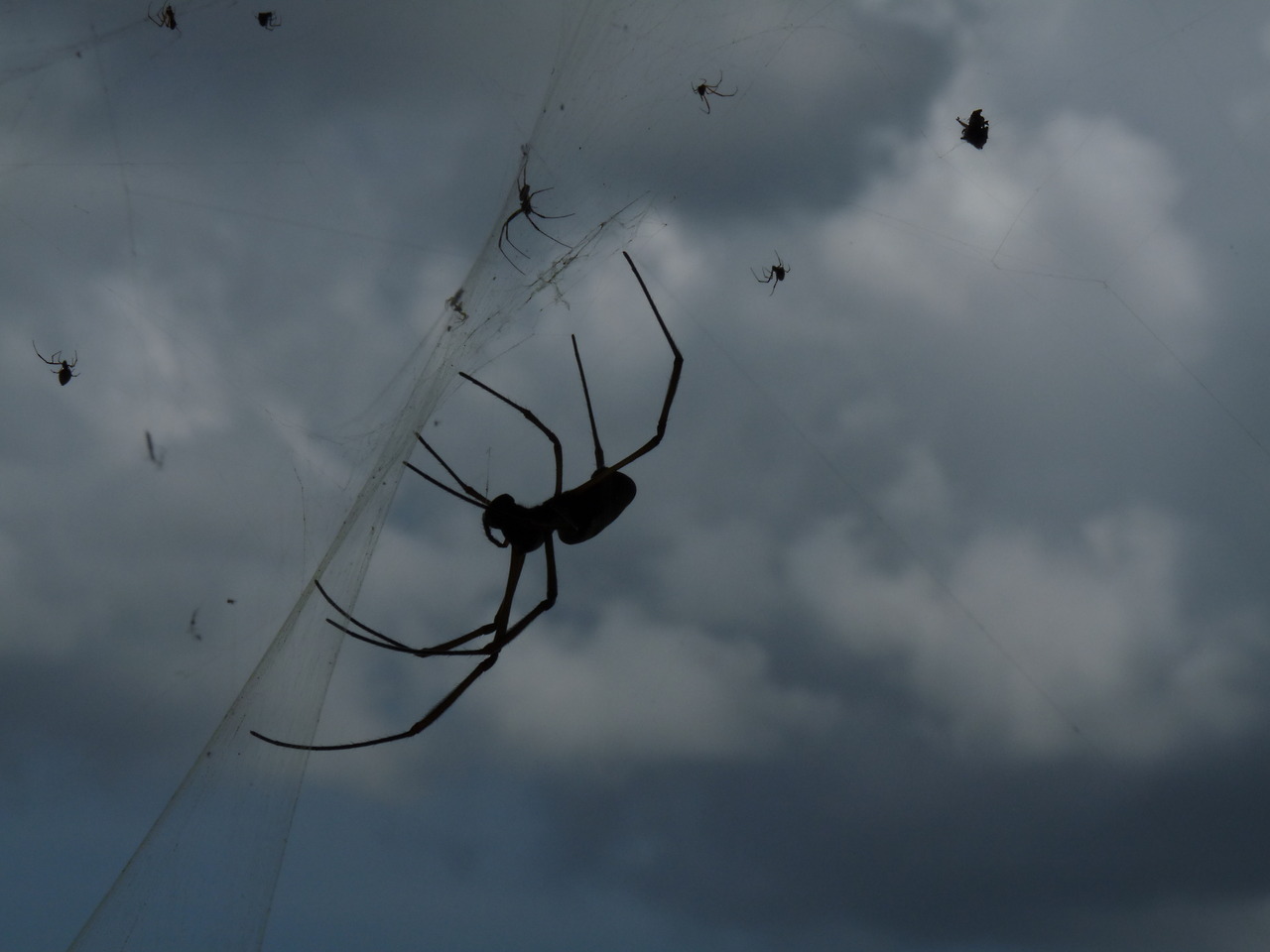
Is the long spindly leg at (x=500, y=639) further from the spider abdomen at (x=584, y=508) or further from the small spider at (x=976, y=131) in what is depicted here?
the small spider at (x=976, y=131)

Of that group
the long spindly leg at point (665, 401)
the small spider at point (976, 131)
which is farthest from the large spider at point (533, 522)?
the small spider at point (976, 131)

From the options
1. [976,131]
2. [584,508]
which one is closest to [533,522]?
[584,508]

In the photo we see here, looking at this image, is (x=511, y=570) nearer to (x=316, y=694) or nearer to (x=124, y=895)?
(x=316, y=694)

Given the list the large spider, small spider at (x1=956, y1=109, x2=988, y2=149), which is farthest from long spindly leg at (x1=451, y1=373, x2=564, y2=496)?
small spider at (x1=956, y1=109, x2=988, y2=149)

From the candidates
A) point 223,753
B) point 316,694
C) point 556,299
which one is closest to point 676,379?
point 556,299

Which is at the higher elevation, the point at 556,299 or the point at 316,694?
the point at 556,299

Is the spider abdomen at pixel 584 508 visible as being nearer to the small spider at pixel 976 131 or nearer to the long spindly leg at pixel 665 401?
the long spindly leg at pixel 665 401

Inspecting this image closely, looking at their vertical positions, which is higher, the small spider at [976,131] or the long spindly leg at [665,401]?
the small spider at [976,131]

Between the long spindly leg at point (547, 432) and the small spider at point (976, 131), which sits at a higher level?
the small spider at point (976, 131)
